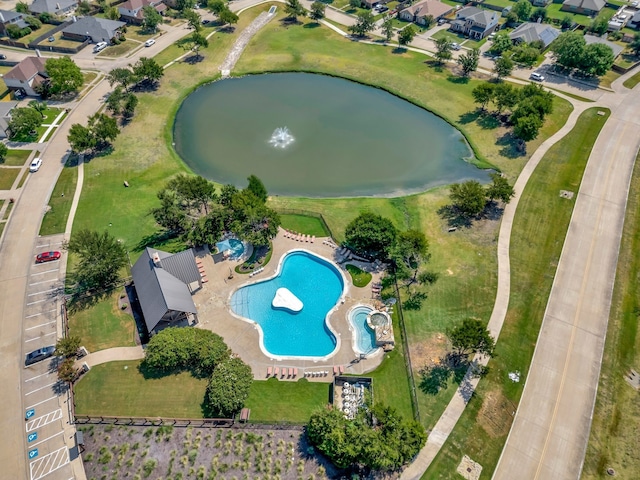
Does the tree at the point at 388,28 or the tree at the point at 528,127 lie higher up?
the tree at the point at 388,28

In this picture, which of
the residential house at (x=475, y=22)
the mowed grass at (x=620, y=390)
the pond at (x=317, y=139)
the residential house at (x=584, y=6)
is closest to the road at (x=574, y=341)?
the mowed grass at (x=620, y=390)

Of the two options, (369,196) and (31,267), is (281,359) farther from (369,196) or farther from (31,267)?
(31,267)

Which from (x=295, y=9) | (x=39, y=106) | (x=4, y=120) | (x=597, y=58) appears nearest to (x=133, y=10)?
(x=295, y=9)

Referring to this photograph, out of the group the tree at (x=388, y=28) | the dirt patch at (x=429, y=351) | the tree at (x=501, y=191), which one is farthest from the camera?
the tree at (x=388, y=28)

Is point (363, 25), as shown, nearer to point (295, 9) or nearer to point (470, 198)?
point (295, 9)

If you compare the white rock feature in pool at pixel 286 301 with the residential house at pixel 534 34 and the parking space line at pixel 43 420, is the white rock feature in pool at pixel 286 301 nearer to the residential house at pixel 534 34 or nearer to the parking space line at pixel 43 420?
the parking space line at pixel 43 420

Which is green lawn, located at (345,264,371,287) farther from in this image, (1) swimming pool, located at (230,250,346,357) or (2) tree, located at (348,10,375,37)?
(2) tree, located at (348,10,375,37)

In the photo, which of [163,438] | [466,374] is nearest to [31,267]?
[163,438]
